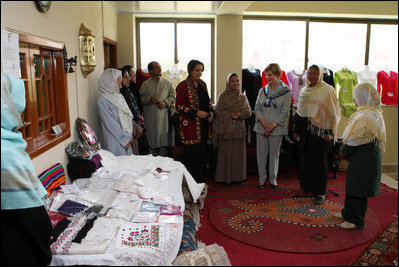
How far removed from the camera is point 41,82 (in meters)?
2.20

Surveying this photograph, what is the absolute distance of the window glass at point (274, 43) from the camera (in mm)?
4664

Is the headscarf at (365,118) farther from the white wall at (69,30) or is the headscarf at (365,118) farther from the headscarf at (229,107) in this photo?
the white wall at (69,30)

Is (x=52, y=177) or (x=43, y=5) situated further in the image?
(x=52, y=177)

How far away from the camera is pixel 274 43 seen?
15.5ft

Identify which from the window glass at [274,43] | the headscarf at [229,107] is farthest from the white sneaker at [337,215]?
the window glass at [274,43]

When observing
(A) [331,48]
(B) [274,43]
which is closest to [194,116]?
(B) [274,43]

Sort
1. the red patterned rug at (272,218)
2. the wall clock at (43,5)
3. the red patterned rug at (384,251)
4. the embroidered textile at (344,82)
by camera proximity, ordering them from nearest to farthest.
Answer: the red patterned rug at (384,251) < the wall clock at (43,5) < the red patterned rug at (272,218) < the embroidered textile at (344,82)

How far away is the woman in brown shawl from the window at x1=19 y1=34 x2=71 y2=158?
65.0 inches

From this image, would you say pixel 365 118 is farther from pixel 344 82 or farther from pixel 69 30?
pixel 344 82

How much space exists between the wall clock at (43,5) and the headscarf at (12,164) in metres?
0.77

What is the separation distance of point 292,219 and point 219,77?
2.44 metres

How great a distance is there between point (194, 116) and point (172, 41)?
1744 mm

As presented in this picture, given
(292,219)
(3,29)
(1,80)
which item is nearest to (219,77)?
(292,219)

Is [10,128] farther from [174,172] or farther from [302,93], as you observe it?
[302,93]
